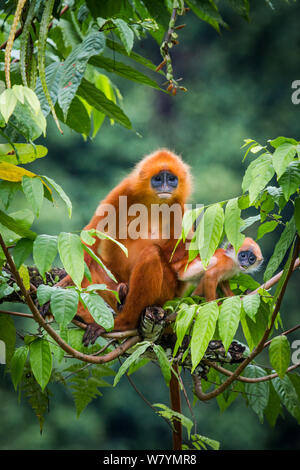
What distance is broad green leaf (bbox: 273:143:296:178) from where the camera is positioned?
965 mm

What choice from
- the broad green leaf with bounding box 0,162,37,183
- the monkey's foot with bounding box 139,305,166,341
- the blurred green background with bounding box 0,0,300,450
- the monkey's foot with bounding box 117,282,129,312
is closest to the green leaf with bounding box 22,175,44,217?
the broad green leaf with bounding box 0,162,37,183

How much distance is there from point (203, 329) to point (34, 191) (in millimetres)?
414

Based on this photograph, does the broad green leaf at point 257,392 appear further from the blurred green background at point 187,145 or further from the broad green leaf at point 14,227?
the blurred green background at point 187,145

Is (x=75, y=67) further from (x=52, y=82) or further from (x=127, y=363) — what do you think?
(x=127, y=363)

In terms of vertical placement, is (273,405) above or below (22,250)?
below

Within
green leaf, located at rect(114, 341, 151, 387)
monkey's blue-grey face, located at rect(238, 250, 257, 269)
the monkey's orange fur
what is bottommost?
green leaf, located at rect(114, 341, 151, 387)

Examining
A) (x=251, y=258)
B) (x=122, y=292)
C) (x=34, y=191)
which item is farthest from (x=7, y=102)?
(x=251, y=258)

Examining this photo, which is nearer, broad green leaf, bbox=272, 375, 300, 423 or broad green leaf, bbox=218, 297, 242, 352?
broad green leaf, bbox=218, 297, 242, 352

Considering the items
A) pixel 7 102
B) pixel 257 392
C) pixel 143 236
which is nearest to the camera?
pixel 7 102

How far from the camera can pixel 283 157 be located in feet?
3.22

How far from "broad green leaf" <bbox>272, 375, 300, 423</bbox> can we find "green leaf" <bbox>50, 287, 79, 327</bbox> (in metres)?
0.74

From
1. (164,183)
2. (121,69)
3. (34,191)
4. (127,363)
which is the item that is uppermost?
(121,69)

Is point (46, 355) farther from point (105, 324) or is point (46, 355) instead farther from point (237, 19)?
point (237, 19)

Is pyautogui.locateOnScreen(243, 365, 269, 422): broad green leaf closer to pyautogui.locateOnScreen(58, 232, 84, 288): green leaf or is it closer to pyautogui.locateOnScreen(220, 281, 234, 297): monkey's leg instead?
pyautogui.locateOnScreen(220, 281, 234, 297): monkey's leg
